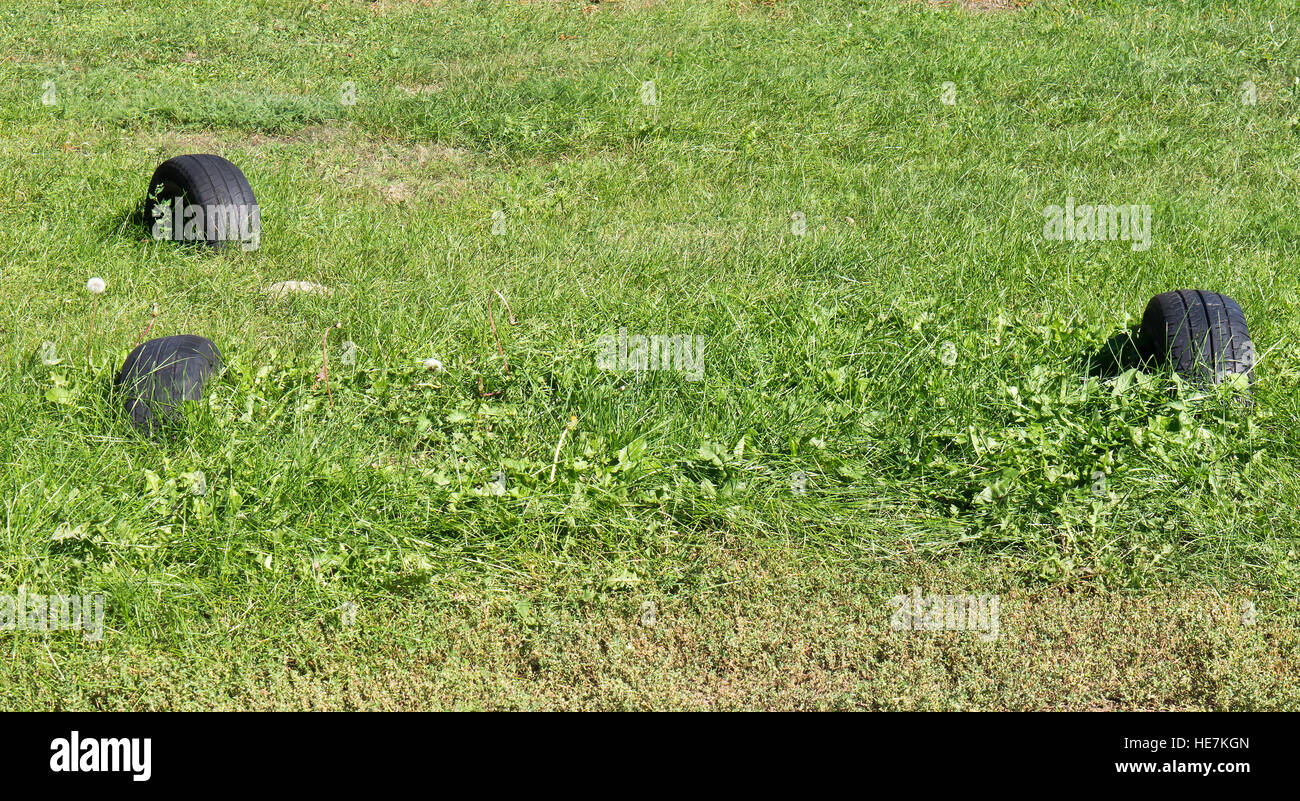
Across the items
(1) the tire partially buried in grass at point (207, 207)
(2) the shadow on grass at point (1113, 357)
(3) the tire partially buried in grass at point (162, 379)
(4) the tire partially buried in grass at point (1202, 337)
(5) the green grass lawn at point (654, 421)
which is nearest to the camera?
(5) the green grass lawn at point (654, 421)

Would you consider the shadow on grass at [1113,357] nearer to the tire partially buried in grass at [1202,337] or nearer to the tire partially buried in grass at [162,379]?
the tire partially buried in grass at [1202,337]

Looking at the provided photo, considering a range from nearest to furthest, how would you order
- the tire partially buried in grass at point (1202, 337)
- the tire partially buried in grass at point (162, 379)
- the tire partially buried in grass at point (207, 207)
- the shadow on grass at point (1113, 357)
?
1. the tire partially buried in grass at point (162, 379)
2. the tire partially buried in grass at point (1202, 337)
3. the shadow on grass at point (1113, 357)
4. the tire partially buried in grass at point (207, 207)

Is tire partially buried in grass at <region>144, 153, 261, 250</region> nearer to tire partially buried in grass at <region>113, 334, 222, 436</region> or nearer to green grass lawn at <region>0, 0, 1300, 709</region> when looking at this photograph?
green grass lawn at <region>0, 0, 1300, 709</region>

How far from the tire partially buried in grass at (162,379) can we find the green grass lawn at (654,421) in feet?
0.29

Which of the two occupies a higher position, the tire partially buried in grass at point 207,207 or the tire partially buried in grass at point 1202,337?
the tire partially buried in grass at point 207,207

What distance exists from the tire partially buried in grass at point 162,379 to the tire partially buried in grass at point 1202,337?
4059 millimetres

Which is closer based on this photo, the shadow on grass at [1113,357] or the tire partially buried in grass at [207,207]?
the shadow on grass at [1113,357]

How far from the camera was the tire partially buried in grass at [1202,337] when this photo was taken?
14.3ft

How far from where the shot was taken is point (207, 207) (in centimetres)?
578

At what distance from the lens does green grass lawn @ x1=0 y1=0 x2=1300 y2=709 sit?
336cm

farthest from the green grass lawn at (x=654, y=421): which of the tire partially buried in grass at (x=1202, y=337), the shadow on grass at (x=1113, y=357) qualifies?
the tire partially buried in grass at (x=1202, y=337)

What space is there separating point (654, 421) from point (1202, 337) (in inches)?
92.5

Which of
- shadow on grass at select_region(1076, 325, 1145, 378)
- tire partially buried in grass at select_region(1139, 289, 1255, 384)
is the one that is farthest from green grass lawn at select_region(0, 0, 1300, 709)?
tire partially buried in grass at select_region(1139, 289, 1255, 384)
